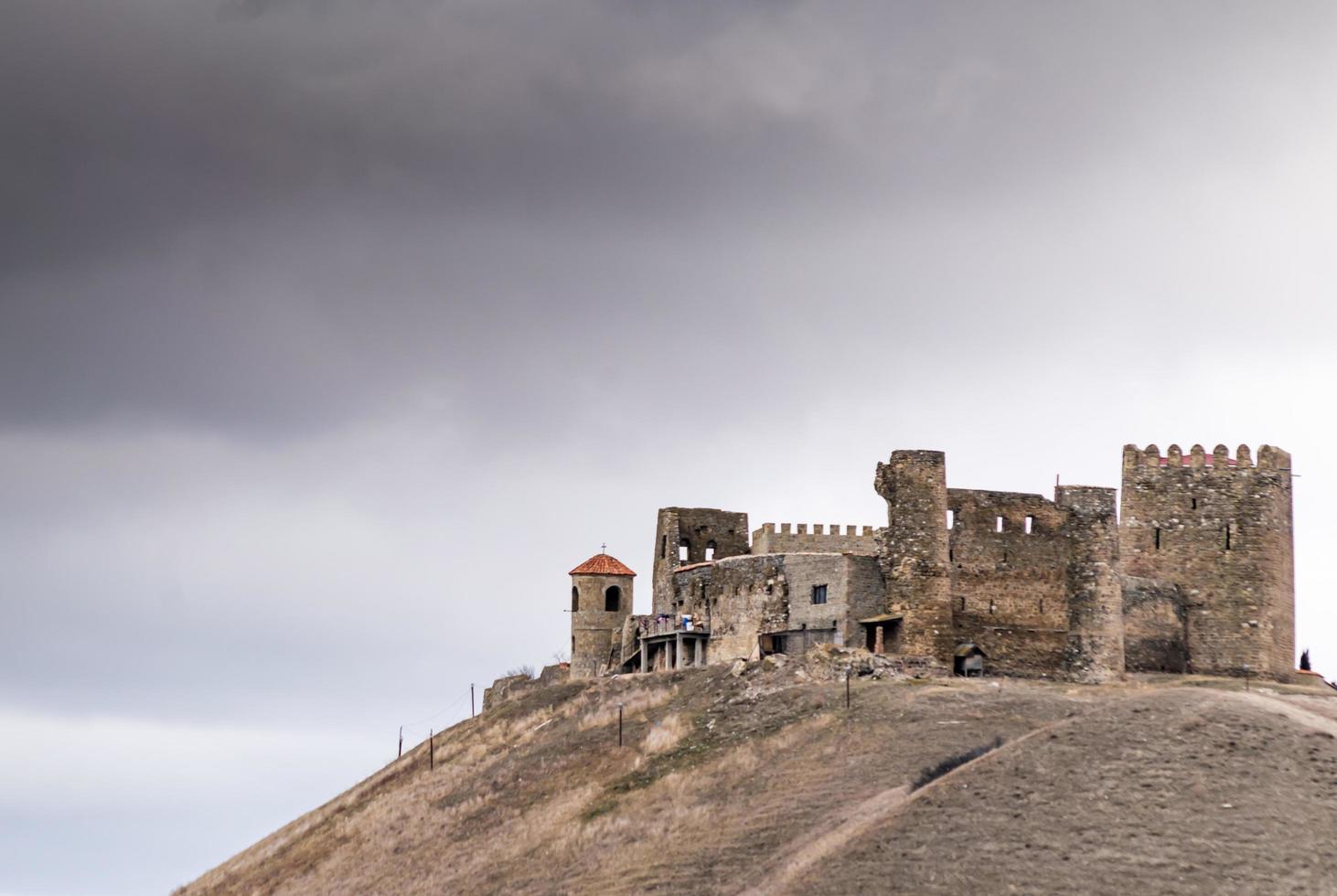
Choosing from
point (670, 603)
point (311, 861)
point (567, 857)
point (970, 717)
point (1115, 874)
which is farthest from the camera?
point (670, 603)

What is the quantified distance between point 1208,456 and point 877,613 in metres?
15.6

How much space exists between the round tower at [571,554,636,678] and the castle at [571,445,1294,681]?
1.14 metres

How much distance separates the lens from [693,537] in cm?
8231

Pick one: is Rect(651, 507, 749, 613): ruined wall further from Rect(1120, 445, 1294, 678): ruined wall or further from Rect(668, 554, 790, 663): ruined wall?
Rect(1120, 445, 1294, 678): ruined wall

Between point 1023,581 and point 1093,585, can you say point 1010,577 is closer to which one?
point 1023,581

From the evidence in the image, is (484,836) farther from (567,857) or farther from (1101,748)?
(1101,748)

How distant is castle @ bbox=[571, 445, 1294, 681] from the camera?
7012 centimetres

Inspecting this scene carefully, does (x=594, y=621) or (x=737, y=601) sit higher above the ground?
(x=737, y=601)

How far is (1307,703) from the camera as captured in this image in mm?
62906

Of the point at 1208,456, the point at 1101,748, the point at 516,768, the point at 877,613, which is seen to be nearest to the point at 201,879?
the point at 516,768

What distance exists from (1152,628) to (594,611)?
22.8m

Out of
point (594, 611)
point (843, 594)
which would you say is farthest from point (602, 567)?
point (843, 594)

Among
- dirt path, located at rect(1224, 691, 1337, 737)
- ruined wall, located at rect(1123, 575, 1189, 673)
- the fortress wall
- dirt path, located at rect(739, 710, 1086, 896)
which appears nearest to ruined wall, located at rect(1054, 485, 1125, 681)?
ruined wall, located at rect(1123, 575, 1189, 673)

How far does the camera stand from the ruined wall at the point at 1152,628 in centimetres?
7406
